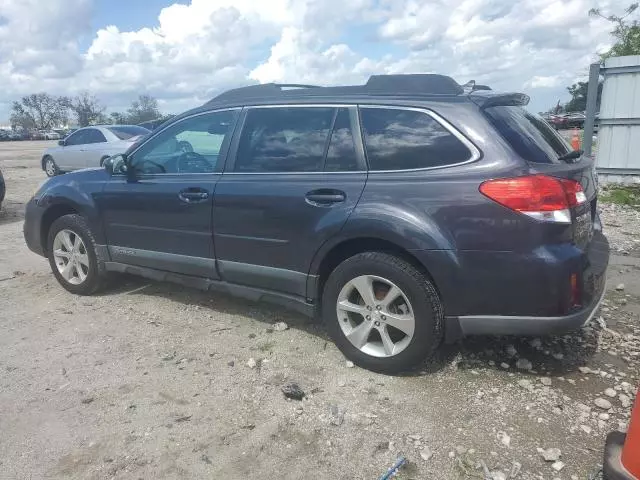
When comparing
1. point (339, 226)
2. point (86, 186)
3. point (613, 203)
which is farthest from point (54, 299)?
point (613, 203)

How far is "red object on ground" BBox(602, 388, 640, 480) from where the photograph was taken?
223cm

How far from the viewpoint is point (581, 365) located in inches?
139

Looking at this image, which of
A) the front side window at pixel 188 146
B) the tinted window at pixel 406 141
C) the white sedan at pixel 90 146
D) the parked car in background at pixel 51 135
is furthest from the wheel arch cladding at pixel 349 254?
the parked car in background at pixel 51 135

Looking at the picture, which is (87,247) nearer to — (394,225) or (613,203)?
(394,225)

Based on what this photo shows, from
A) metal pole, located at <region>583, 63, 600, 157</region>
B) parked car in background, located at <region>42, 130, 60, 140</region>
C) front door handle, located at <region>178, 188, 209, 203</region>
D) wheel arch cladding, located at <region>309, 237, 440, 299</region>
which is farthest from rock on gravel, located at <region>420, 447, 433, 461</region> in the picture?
parked car in background, located at <region>42, 130, 60, 140</region>

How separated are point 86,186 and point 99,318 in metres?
1.22

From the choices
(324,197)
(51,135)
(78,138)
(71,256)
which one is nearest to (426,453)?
(324,197)

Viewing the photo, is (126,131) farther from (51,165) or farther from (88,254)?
(88,254)

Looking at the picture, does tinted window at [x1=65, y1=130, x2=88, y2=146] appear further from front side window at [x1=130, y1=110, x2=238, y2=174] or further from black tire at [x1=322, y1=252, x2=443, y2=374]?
black tire at [x1=322, y1=252, x2=443, y2=374]

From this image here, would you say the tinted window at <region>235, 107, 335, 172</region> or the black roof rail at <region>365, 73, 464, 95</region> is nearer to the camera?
the black roof rail at <region>365, 73, 464, 95</region>

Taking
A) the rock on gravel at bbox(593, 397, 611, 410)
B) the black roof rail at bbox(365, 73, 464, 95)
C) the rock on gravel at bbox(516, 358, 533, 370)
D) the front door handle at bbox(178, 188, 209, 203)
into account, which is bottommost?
the rock on gravel at bbox(593, 397, 611, 410)

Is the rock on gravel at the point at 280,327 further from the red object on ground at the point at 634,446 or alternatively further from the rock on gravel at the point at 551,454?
the red object on ground at the point at 634,446

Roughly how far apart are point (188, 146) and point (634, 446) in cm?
360

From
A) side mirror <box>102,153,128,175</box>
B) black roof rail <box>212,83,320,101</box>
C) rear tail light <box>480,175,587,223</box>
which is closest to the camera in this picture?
rear tail light <box>480,175,587,223</box>
